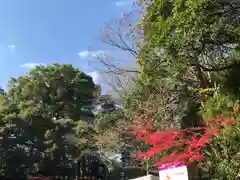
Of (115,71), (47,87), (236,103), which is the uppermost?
(47,87)

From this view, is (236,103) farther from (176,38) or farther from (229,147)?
(176,38)

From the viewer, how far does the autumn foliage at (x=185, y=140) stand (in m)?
9.52

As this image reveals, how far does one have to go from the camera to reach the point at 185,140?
35.0ft

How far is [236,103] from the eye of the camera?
951 cm

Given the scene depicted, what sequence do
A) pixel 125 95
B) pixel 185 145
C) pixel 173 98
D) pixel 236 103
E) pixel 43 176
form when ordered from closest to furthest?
pixel 236 103, pixel 185 145, pixel 173 98, pixel 125 95, pixel 43 176

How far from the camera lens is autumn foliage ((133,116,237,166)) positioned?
9.52 metres

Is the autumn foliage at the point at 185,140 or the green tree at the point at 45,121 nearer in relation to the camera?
the autumn foliage at the point at 185,140

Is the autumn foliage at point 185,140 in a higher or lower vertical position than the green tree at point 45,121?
lower

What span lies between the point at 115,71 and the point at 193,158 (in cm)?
783

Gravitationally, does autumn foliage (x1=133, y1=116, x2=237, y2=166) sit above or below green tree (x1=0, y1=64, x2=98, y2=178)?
below

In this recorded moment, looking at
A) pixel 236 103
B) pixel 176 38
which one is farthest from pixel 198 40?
pixel 236 103

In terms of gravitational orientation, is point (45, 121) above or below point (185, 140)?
above

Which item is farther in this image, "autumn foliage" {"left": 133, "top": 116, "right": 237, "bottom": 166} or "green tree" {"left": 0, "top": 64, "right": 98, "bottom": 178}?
"green tree" {"left": 0, "top": 64, "right": 98, "bottom": 178}

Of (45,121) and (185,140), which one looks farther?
(45,121)
